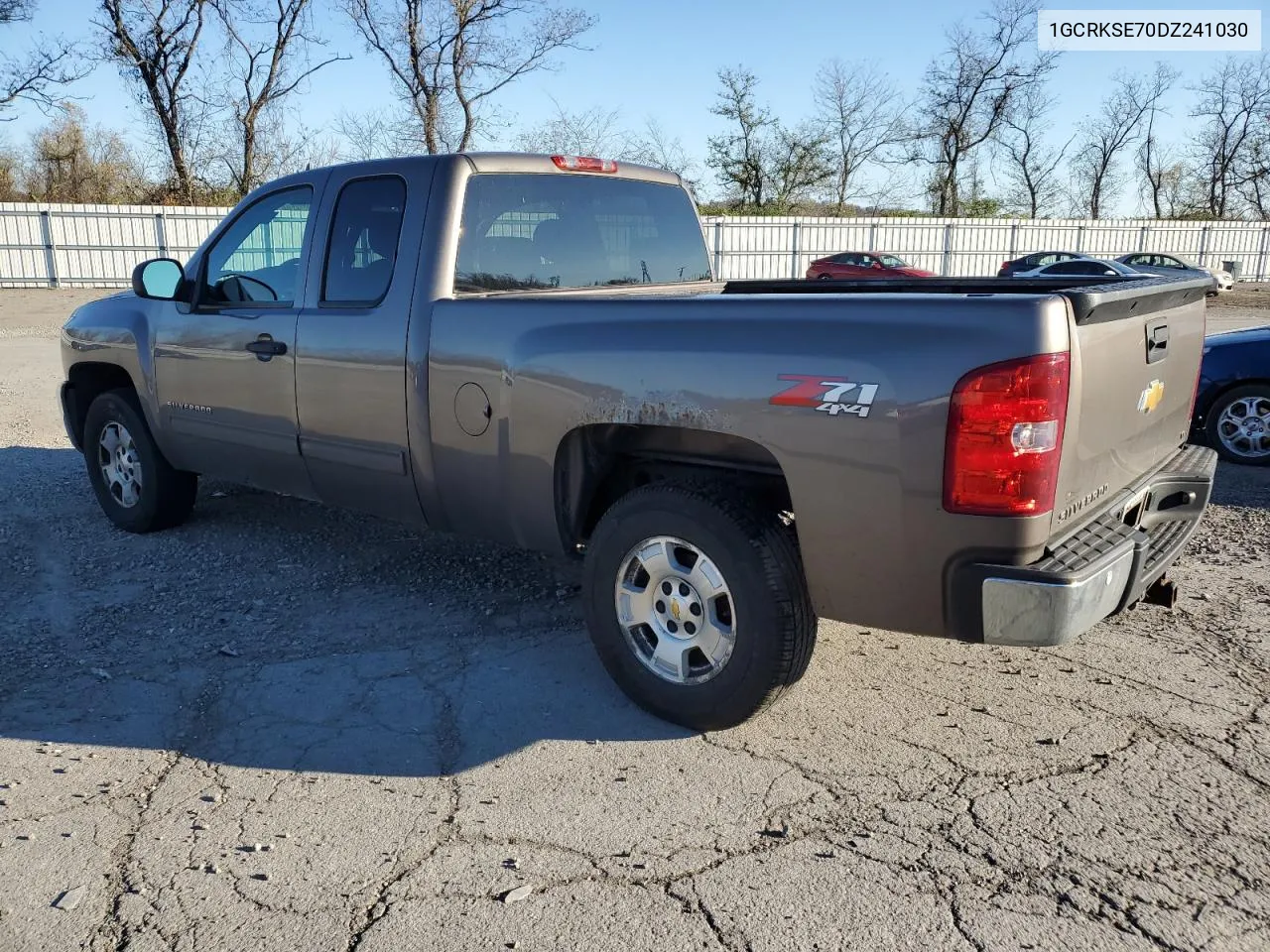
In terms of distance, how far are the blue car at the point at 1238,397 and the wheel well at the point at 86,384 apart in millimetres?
7567

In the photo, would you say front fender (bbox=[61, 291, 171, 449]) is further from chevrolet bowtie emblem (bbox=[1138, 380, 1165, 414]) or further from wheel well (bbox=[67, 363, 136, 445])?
chevrolet bowtie emblem (bbox=[1138, 380, 1165, 414])

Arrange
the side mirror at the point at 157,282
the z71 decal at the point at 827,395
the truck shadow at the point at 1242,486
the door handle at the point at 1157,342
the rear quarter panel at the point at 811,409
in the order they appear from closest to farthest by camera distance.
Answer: the rear quarter panel at the point at 811,409 → the z71 decal at the point at 827,395 → the door handle at the point at 1157,342 → the side mirror at the point at 157,282 → the truck shadow at the point at 1242,486

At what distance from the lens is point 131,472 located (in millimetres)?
5945

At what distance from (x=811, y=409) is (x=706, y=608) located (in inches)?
32.6

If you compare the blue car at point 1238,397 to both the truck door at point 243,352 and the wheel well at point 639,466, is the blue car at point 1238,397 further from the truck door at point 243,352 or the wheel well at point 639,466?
the truck door at point 243,352

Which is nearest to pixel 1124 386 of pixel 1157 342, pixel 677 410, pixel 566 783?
pixel 1157 342

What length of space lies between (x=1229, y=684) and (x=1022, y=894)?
180 centimetres

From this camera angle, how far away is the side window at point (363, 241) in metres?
4.28

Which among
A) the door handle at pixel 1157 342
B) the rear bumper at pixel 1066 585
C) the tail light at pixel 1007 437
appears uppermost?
the door handle at pixel 1157 342

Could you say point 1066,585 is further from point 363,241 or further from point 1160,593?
point 363,241

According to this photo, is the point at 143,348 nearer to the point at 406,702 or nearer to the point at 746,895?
the point at 406,702

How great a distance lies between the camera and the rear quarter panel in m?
2.76

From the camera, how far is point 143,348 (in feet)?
18.2

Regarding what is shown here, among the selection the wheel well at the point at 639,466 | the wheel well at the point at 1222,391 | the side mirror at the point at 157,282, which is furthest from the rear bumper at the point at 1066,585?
the wheel well at the point at 1222,391
